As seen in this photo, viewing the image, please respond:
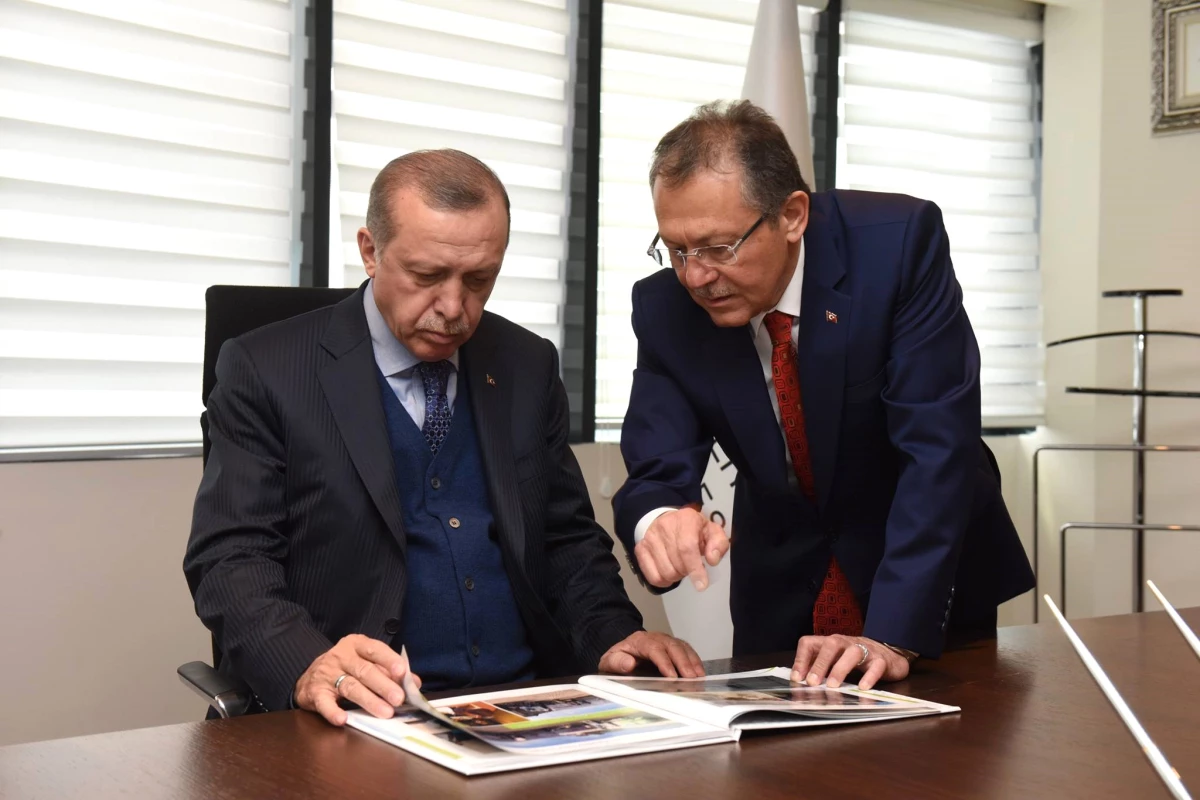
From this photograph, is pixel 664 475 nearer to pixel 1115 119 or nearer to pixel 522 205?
pixel 522 205

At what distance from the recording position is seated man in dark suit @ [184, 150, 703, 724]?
5.90 ft

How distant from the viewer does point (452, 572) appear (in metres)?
1.89

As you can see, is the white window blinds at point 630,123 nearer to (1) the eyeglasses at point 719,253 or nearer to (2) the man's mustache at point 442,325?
(2) the man's mustache at point 442,325

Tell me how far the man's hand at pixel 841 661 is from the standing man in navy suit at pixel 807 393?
4.0 inches

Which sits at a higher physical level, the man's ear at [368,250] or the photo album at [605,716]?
the man's ear at [368,250]

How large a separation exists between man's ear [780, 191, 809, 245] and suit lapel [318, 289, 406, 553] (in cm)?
70

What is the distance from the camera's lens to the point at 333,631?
1.83m

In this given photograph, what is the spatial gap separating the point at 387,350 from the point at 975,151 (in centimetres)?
414

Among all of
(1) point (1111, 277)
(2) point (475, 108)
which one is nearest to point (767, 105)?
(2) point (475, 108)

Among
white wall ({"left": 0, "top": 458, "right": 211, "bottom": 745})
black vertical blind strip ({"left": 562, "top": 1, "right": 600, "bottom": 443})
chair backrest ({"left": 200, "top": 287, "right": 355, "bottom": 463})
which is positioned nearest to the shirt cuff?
chair backrest ({"left": 200, "top": 287, "right": 355, "bottom": 463})

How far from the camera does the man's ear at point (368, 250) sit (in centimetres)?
195

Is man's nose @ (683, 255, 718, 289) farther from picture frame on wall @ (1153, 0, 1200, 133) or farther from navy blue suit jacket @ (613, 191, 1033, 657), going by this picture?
picture frame on wall @ (1153, 0, 1200, 133)

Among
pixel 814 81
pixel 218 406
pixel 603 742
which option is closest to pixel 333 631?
pixel 218 406

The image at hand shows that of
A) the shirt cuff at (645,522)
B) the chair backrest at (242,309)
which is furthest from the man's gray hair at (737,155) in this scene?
the chair backrest at (242,309)
